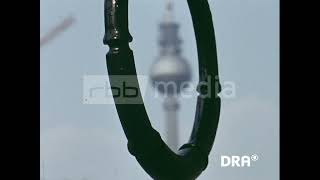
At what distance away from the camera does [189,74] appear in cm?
316

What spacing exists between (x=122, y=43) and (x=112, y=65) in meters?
0.11

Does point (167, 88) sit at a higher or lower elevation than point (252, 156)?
higher

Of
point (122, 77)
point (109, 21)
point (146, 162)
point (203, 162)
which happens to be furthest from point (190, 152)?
point (109, 21)

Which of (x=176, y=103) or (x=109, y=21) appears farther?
(x=176, y=103)

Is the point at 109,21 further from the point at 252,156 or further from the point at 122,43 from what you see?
the point at 252,156

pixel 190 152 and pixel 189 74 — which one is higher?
pixel 189 74

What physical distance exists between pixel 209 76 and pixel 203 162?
427 millimetres

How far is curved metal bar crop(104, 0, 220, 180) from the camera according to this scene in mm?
2814

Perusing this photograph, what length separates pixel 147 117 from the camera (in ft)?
9.44

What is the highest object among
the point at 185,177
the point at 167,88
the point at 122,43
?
the point at 122,43

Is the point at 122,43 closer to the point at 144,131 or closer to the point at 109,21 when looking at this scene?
the point at 109,21

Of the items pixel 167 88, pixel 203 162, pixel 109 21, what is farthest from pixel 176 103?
pixel 109 21

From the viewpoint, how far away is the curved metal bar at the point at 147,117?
9.23ft

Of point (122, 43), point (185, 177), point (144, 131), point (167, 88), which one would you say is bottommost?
point (185, 177)
